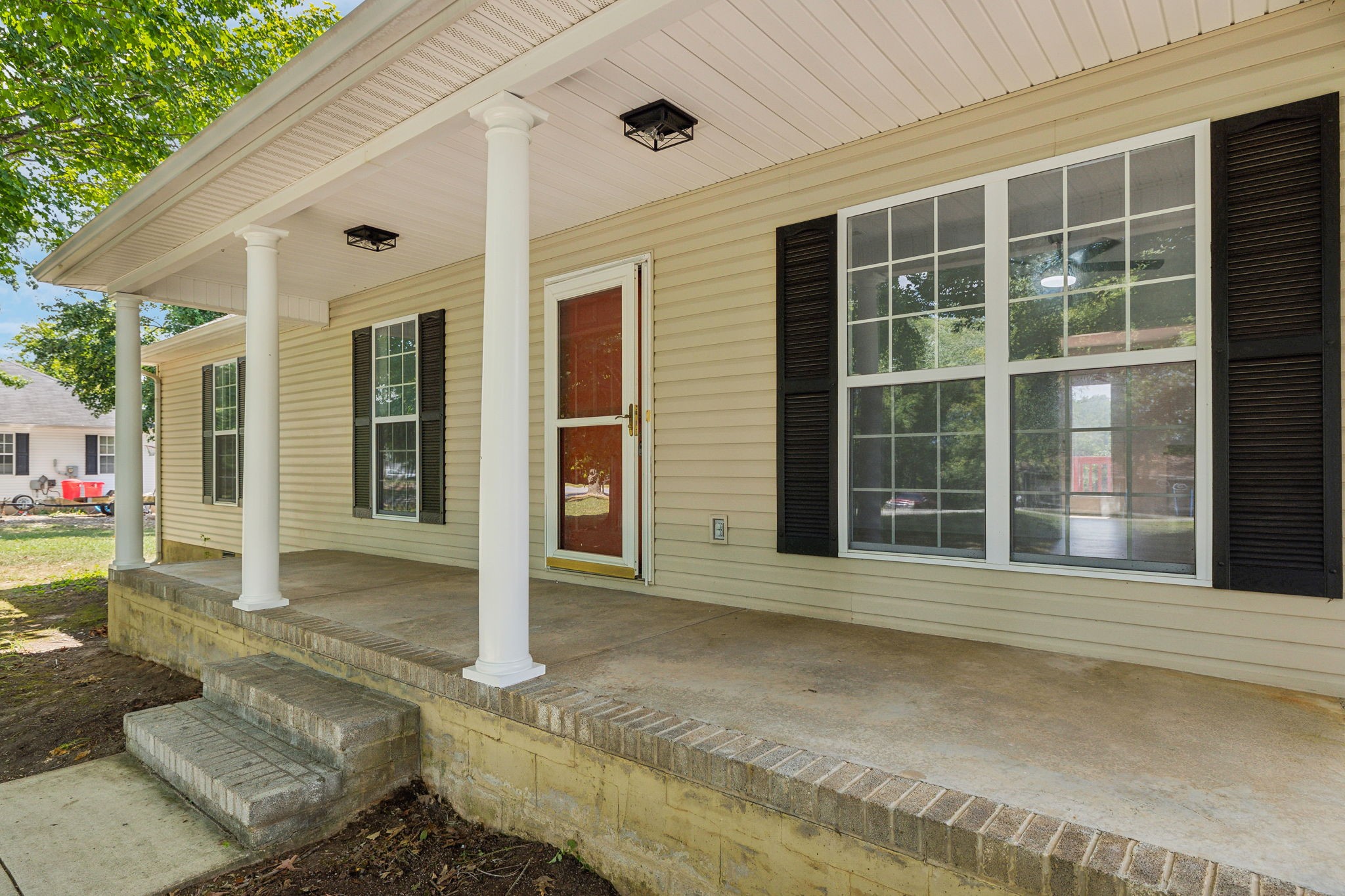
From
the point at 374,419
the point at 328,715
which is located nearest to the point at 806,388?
the point at 328,715

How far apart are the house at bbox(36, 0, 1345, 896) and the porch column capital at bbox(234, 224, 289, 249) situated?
0.03m

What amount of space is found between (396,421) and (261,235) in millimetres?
2324

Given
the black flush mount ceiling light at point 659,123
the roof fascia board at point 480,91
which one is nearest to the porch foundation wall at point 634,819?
the roof fascia board at point 480,91

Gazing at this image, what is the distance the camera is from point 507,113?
2680 millimetres

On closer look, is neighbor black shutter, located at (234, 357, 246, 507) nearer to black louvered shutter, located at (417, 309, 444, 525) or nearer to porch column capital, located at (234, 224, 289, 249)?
black louvered shutter, located at (417, 309, 444, 525)

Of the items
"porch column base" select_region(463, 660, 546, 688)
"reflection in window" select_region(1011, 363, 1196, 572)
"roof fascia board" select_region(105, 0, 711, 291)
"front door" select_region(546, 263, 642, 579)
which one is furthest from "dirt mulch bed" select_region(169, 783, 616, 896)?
"roof fascia board" select_region(105, 0, 711, 291)

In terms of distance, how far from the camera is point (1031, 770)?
180cm

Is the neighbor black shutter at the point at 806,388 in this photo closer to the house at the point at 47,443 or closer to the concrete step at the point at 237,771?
the concrete step at the point at 237,771

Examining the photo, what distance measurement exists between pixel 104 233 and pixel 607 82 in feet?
12.6

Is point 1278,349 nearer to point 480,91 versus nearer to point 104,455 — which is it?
point 480,91

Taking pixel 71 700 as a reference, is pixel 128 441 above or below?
above

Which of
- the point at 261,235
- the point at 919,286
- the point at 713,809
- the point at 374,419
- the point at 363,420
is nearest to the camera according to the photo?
the point at 713,809

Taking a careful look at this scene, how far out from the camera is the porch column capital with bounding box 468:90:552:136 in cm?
266

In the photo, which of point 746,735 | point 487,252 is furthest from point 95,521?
point 746,735
